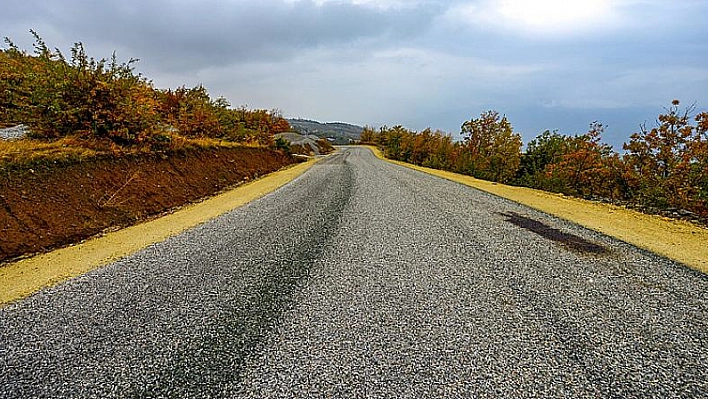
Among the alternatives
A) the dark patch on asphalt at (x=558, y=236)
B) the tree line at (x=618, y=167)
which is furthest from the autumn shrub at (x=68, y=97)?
the tree line at (x=618, y=167)

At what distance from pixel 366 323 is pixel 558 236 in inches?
171

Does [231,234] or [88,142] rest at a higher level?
[88,142]

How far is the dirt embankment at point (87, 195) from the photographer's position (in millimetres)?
5766

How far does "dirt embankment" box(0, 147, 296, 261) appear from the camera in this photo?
5.77 meters

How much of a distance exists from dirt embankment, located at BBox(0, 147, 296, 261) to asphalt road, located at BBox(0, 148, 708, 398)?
1.94m

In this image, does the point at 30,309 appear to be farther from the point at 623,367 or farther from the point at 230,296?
the point at 623,367

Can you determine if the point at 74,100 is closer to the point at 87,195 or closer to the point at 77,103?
the point at 77,103

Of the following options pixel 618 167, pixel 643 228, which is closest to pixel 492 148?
pixel 618 167

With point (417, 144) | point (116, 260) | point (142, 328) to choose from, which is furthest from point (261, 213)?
point (417, 144)

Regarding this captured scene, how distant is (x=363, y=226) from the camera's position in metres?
6.69

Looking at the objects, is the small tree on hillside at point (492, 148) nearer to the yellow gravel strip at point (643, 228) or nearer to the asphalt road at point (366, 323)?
the yellow gravel strip at point (643, 228)

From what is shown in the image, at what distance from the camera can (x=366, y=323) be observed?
3.23 m

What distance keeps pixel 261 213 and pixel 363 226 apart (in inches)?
95.5

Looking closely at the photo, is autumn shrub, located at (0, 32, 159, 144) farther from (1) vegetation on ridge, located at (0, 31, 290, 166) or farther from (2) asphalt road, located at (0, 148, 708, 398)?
(2) asphalt road, located at (0, 148, 708, 398)
